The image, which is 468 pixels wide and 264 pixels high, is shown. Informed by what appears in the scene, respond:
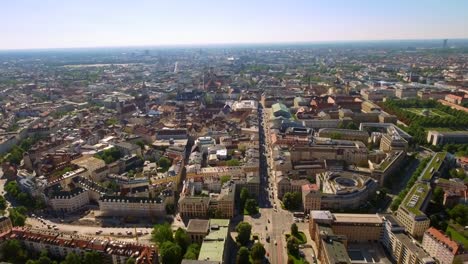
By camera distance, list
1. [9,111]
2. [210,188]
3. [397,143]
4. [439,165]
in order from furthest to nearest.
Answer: [9,111], [397,143], [439,165], [210,188]

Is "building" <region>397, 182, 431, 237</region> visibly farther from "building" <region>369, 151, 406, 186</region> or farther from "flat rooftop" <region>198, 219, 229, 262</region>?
"flat rooftop" <region>198, 219, 229, 262</region>

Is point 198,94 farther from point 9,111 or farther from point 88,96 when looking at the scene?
point 9,111

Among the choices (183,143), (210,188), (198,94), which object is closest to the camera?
(210,188)

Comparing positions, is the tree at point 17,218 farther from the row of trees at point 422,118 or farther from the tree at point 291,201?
the row of trees at point 422,118

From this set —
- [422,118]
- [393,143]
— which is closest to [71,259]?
[393,143]

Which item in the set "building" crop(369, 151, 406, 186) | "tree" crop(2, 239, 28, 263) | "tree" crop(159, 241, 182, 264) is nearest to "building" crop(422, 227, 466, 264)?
"building" crop(369, 151, 406, 186)

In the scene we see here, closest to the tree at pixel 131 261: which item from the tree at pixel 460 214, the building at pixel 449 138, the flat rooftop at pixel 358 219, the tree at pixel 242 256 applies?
the tree at pixel 242 256

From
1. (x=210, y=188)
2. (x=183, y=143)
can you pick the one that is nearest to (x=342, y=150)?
(x=210, y=188)
